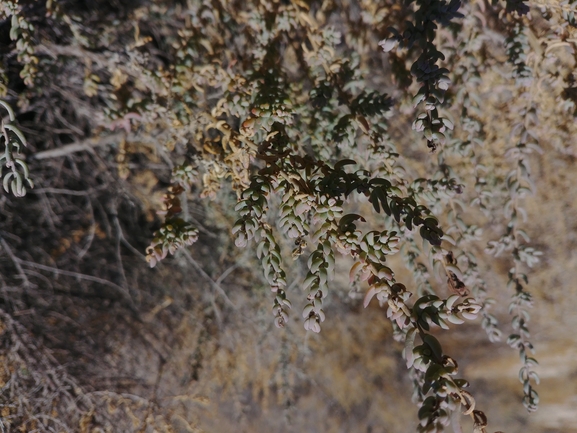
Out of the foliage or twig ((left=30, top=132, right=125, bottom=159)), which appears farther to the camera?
twig ((left=30, top=132, right=125, bottom=159))

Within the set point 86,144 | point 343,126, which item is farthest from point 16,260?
point 343,126

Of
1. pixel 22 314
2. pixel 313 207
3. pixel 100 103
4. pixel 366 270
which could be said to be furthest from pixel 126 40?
pixel 366 270

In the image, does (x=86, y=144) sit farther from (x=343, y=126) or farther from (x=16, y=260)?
(x=343, y=126)

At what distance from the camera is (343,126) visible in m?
1.38

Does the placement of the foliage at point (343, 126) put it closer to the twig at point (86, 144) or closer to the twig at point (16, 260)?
the twig at point (86, 144)

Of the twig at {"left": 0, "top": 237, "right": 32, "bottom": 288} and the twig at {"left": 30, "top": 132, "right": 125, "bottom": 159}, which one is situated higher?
the twig at {"left": 30, "top": 132, "right": 125, "bottom": 159}

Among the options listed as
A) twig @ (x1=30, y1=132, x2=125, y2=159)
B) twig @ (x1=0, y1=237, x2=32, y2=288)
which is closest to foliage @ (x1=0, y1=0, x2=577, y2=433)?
twig @ (x1=30, y1=132, x2=125, y2=159)

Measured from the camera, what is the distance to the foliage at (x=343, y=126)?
1.05 meters

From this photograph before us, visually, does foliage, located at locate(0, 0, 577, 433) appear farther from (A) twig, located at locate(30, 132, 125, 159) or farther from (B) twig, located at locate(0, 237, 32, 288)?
(B) twig, located at locate(0, 237, 32, 288)

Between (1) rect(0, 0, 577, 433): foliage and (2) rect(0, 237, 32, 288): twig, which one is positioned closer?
(1) rect(0, 0, 577, 433): foliage

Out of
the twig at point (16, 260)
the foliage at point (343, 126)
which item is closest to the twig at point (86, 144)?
the foliage at point (343, 126)

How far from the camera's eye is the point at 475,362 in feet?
11.2

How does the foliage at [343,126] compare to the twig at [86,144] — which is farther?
the twig at [86,144]

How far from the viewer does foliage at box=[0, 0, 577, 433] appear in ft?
3.46
